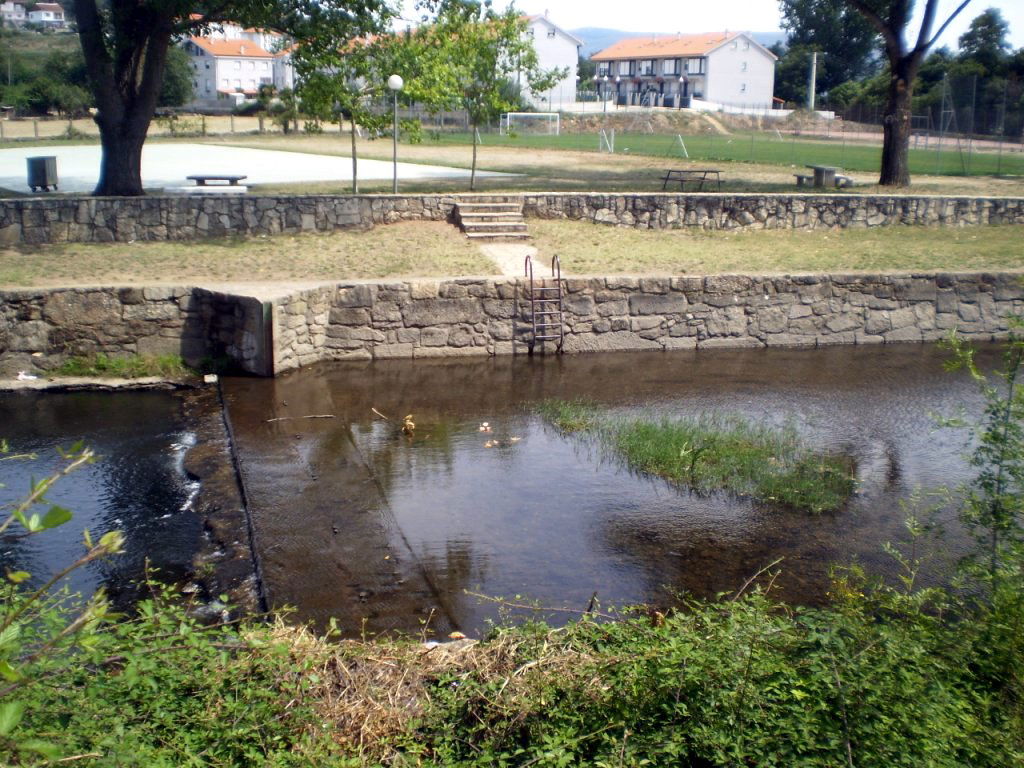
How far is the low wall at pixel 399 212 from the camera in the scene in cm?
1625

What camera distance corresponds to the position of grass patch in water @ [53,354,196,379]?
527 inches

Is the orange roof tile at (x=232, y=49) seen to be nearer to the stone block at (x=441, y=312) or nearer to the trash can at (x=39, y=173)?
the trash can at (x=39, y=173)

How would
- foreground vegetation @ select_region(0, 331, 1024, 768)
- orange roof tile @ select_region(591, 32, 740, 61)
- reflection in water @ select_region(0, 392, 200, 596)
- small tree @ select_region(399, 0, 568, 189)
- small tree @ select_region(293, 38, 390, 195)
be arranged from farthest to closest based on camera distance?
orange roof tile @ select_region(591, 32, 740, 61), small tree @ select_region(399, 0, 568, 189), small tree @ select_region(293, 38, 390, 195), reflection in water @ select_region(0, 392, 200, 596), foreground vegetation @ select_region(0, 331, 1024, 768)

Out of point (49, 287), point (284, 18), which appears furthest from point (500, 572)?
point (284, 18)

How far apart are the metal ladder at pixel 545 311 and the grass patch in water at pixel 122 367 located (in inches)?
190

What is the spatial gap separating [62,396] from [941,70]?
4894 cm

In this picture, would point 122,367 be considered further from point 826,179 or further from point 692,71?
point 692,71

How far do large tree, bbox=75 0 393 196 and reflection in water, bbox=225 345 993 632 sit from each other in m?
7.20

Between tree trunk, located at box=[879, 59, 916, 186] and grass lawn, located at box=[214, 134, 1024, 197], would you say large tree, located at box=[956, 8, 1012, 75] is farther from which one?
tree trunk, located at box=[879, 59, 916, 186]

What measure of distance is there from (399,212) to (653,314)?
17.5ft

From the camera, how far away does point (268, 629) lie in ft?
18.5

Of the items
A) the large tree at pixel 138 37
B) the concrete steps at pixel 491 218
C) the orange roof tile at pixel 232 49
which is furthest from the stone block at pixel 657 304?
the orange roof tile at pixel 232 49

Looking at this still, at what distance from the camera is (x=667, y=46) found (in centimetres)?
9081

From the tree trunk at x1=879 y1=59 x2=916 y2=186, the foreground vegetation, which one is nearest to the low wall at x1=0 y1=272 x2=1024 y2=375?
the tree trunk at x1=879 y1=59 x2=916 y2=186
